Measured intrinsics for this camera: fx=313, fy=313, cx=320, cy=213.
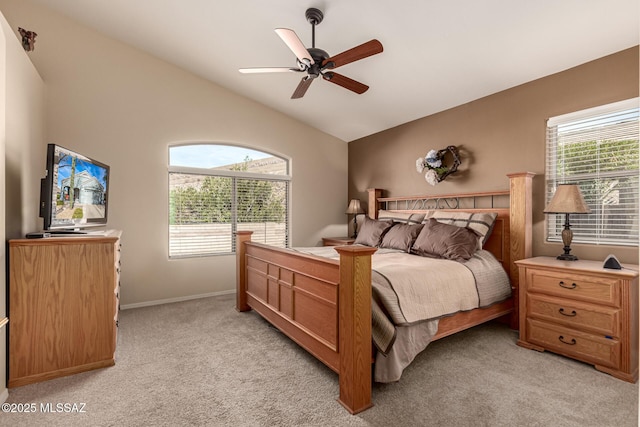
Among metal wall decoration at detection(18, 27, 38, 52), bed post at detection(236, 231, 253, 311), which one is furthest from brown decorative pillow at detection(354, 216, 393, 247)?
metal wall decoration at detection(18, 27, 38, 52)

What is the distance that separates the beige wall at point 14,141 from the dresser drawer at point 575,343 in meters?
3.78

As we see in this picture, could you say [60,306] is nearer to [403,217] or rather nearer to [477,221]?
[403,217]

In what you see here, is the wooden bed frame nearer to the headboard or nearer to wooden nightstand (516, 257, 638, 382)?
the headboard

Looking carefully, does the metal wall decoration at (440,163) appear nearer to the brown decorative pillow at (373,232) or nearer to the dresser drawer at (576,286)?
the brown decorative pillow at (373,232)

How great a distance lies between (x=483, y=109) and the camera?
355cm

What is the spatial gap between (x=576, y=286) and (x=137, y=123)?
4.76 meters

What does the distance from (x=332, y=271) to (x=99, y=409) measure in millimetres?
1596

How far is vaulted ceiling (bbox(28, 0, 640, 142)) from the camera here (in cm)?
241

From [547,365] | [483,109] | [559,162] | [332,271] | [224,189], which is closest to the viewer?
[332,271]

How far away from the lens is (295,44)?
7.58 feet

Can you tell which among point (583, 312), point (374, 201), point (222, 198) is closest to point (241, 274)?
point (222, 198)

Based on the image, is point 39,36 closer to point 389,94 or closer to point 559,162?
point 389,94

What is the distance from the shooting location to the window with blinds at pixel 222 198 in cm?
423

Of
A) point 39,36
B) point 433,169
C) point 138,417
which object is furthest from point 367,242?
point 39,36
